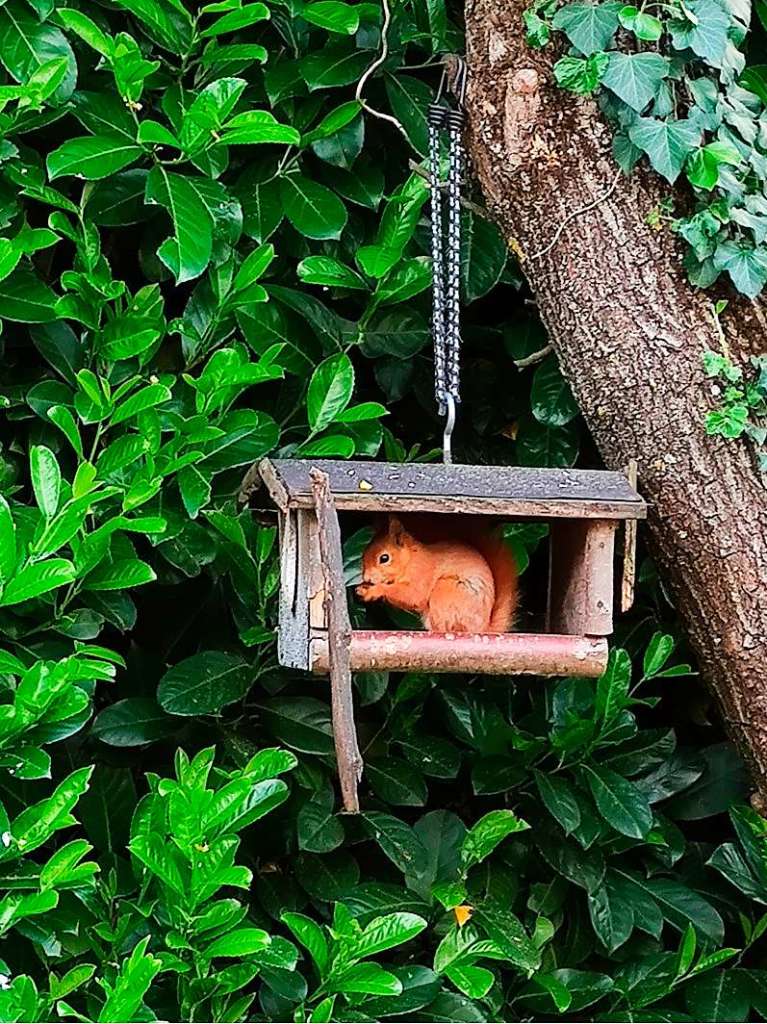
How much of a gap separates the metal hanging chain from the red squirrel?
0.11m

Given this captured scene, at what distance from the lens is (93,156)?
5.67ft

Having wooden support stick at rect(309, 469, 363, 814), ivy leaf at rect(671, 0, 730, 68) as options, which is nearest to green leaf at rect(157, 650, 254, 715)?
wooden support stick at rect(309, 469, 363, 814)

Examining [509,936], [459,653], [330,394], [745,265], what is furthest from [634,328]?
[509,936]

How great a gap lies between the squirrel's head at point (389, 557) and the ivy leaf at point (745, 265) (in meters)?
0.51

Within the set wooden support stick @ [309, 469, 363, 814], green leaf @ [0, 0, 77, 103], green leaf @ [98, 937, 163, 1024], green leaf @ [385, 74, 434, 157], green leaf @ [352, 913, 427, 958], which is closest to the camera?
wooden support stick @ [309, 469, 363, 814]

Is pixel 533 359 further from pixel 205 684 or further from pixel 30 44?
pixel 30 44

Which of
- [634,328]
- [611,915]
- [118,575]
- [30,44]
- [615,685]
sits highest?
[30,44]

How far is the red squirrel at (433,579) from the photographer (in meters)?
1.52

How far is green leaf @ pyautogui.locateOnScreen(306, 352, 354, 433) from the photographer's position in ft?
5.80

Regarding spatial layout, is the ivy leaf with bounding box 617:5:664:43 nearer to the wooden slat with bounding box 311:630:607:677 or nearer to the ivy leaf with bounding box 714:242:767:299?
the ivy leaf with bounding box 714:242:767:299

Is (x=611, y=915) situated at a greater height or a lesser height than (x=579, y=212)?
lesser

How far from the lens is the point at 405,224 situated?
1.82m

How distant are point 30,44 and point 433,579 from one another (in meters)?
0.89

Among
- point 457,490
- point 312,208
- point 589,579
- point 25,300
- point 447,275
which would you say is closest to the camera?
point 457,490
